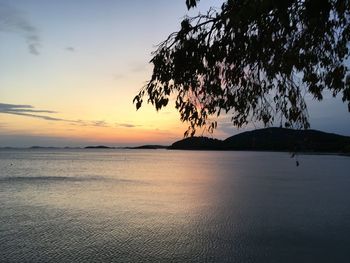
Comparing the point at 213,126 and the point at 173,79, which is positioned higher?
the point at 173,79

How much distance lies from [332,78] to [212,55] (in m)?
2.45

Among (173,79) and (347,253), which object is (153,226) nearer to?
(347,253)

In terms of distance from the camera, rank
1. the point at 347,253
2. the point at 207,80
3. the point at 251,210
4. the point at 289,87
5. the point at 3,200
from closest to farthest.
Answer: the point at 207,80 → the point at 289,87 → the point at 347,253 → the point at 251,210 → the point at 3,200

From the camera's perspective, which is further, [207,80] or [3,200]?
[3,200]

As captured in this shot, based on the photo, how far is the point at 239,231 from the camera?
52.7ft

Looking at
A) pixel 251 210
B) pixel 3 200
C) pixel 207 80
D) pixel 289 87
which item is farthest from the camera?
pixel 3 200

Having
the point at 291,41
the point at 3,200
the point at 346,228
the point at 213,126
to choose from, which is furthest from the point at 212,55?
the point at 3,200

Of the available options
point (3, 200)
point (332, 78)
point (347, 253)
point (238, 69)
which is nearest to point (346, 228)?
point (347, 253)

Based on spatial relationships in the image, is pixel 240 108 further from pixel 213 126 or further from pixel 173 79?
pixel 173 79

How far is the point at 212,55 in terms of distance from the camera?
241 inches

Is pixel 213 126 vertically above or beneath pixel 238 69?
beneath

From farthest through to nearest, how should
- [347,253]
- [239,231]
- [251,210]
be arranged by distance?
1. [251,210]
2. [239,231]
3. [347,253]

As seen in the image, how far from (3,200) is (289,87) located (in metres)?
A: 20.9

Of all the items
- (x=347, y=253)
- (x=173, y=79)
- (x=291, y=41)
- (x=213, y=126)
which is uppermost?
(x=291, y=41)
